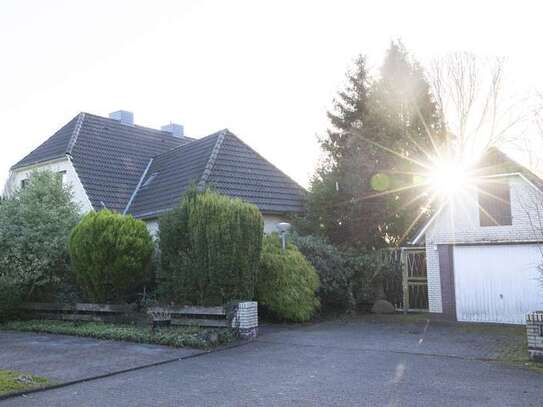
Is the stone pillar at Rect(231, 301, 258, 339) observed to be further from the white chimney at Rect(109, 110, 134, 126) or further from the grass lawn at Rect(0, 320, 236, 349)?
the white chimney at Rect(109, 110, 134, 126)

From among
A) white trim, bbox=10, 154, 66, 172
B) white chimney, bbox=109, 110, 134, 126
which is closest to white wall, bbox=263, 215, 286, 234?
white trim, bbox=10, 154, 66, 172

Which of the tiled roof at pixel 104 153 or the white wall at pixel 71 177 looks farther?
the tiled roof at pixel 104 153

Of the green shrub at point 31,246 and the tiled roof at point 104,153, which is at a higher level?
the tiled roof at point 104,153

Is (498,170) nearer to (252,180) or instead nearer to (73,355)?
(252,180)

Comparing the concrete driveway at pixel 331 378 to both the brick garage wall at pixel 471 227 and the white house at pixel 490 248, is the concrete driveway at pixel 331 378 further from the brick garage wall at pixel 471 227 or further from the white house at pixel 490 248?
the brick garage wall at pixel 471 227

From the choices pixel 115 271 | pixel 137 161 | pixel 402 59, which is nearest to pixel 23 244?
pixel 115 271

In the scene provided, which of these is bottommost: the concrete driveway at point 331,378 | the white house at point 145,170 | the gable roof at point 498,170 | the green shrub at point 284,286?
the concrete driveway at point 331,378

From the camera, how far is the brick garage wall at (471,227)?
13.7 meters

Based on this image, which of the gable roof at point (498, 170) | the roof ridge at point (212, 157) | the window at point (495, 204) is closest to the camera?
the gable roof at point (498, 170)

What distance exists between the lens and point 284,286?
44.8 ft

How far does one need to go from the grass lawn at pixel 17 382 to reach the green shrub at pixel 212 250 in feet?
15.7

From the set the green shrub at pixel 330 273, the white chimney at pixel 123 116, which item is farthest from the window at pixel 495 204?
the white chimney at pixel 123 116

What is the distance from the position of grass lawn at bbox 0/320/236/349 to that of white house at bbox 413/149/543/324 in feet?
23.8

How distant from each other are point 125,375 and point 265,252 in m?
6.51
